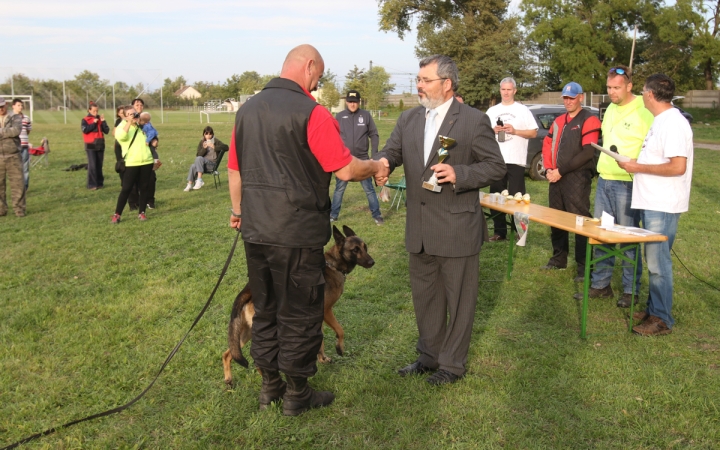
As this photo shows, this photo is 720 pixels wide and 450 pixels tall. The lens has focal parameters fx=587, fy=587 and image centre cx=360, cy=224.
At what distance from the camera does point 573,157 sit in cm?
638

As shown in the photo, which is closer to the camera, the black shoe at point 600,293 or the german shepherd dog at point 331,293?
the german shepherd dog at point 331,293

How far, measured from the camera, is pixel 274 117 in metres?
3.22

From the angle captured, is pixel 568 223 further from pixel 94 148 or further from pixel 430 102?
pixel 94 148

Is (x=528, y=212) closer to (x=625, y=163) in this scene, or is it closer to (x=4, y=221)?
(x=625, y=163)

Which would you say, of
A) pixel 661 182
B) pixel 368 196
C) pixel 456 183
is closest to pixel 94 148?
pixel 368 196

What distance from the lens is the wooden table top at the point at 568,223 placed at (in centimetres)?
466

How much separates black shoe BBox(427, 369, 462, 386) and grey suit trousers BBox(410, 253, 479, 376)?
3 centimetres

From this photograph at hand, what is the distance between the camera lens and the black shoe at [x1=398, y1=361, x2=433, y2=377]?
4266mm

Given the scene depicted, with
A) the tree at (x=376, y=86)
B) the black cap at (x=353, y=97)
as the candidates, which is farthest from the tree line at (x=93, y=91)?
the black cap at (x=353, y=97)

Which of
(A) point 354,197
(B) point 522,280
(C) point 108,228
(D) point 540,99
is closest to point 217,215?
(C) point 108,228

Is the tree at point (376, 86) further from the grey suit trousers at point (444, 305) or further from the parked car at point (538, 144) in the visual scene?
the grey suit trousers at point (444, 305)

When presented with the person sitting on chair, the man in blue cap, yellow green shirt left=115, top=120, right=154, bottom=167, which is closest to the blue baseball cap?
the man in blue cap

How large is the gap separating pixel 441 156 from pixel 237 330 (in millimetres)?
1774

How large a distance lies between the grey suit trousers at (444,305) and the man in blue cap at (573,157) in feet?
9.63
